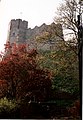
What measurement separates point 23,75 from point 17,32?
0.61 m

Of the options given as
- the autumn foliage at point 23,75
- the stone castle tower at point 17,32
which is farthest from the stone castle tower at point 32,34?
the autumn foliage at point 23,75

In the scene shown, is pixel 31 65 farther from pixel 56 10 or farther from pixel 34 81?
pixel 56 10

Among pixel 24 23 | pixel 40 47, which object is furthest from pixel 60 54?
pixel 24 23

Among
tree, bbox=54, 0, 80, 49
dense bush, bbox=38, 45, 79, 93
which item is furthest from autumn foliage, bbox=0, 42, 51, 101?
tree, bbox=54, 0, 80, 49

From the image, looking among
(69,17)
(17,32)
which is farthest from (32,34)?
(69,17)

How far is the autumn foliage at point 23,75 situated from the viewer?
8.63 feet

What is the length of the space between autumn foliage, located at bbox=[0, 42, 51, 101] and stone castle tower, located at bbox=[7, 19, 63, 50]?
0.11 meters

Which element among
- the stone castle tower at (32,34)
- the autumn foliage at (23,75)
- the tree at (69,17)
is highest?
the tree at (69,17)

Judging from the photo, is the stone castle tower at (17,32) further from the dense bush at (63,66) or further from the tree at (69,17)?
the tree at (69,17)

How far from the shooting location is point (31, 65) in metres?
2.73

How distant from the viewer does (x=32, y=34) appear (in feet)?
9.32

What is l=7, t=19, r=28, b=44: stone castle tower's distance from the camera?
282cm

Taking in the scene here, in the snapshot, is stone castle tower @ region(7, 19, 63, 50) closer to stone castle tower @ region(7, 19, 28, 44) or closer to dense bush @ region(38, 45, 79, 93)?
stone castle tower @ region(7, 19, 28, 44)

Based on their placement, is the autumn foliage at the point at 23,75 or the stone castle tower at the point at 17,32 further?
the stone castle tower at the point at 17,32
